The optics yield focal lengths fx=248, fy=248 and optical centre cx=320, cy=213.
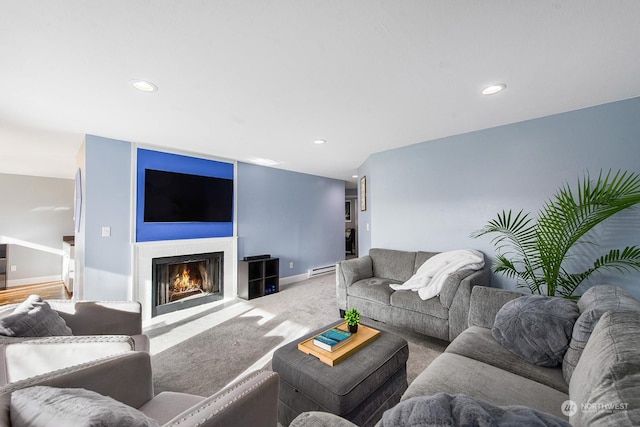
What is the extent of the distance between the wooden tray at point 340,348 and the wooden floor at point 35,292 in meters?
4.95

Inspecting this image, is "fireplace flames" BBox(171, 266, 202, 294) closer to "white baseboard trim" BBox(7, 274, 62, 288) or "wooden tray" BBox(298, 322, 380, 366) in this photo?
"wooden tray" BBox(298, 322, 380, 366)

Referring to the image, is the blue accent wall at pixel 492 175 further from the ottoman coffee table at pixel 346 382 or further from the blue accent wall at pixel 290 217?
the ottoman coffee table at pixel 346 382

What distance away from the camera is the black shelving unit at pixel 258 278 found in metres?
3.96

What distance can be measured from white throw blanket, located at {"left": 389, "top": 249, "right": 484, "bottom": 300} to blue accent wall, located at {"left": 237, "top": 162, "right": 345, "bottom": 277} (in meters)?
2.58

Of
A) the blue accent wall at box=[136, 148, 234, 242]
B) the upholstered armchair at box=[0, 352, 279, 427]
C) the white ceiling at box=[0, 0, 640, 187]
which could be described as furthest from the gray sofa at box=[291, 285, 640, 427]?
the blue accent wall at box=[136, 148, 234, 242]

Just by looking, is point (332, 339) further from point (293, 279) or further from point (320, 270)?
point (320, 270)

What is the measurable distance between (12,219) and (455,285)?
7647 millimetres

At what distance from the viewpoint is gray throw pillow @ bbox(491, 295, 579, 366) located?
4.34 feet

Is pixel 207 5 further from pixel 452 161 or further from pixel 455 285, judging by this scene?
pixel 452 161

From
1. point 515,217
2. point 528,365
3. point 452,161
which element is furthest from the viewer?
point 452,161

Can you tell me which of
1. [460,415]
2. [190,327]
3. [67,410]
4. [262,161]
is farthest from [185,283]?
[460,415]

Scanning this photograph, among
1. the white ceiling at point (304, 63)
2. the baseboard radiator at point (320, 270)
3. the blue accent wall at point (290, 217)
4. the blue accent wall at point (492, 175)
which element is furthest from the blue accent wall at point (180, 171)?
the blue accent wall at point (492, 175)

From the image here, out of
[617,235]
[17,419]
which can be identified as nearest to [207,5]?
[17,419]

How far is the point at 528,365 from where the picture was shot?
53.0 inches
